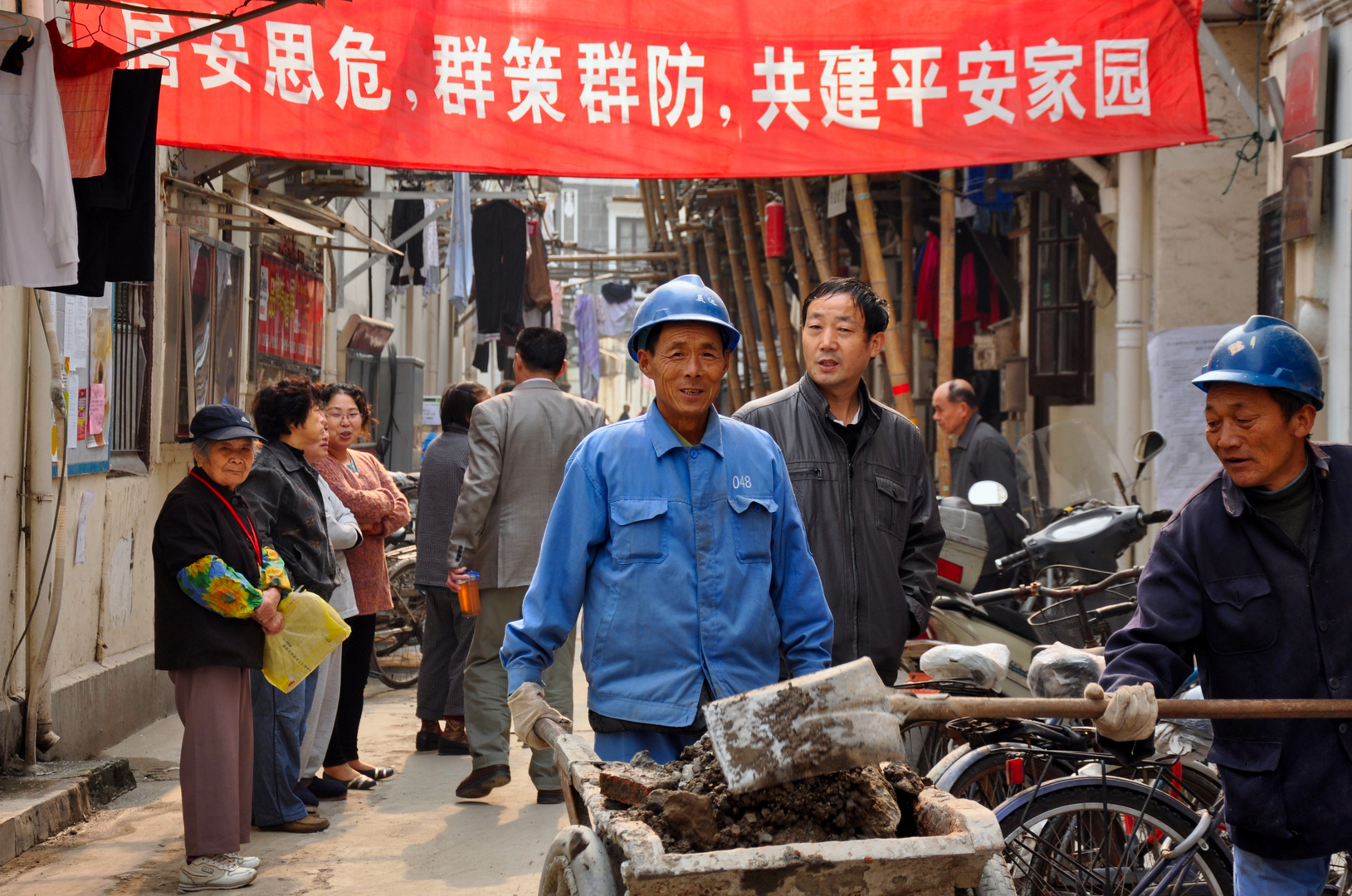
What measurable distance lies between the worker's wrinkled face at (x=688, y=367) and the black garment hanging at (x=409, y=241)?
14342 millimetres

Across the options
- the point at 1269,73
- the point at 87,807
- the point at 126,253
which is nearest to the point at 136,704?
the point at 87,807

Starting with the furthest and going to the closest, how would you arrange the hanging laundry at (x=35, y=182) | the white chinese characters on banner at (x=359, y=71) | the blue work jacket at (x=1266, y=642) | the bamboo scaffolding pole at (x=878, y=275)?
1. the bamboo scaffolding pole at (x=878, y=275)
2. the white chinese characters on banner at (x=359, y=71)
3. the hanging laundry at (x=35, y=182)
4. the blue work jacket at (x=1266, y=642)

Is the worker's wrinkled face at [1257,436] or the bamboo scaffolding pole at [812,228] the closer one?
the worker's wrinkled face at [1257,436]

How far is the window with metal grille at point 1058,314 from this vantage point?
39.3ft

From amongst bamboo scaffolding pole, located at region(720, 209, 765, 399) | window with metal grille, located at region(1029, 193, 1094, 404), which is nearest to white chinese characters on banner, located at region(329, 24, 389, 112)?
window with metal grille, located at region(1029, 193, 1094, 404)

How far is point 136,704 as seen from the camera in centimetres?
809

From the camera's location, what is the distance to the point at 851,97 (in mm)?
6988

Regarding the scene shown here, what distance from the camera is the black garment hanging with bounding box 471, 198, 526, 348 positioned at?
17281mm

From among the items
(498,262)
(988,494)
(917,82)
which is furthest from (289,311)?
(988,494)

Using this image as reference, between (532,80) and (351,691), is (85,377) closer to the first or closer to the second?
(351,691)

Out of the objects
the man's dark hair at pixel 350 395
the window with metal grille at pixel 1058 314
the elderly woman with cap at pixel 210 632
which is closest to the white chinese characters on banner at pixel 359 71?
the man's dark hair at pixel 350 395

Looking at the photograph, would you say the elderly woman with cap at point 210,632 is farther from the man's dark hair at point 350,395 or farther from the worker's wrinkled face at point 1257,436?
the worker's wrinkled face at point 1257,436

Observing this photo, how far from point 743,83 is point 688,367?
4.13 metres

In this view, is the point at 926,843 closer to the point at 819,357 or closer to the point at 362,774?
the point at 819,357
